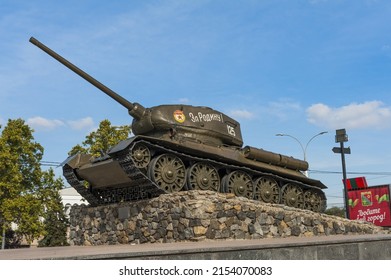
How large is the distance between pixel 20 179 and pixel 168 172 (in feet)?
55.9

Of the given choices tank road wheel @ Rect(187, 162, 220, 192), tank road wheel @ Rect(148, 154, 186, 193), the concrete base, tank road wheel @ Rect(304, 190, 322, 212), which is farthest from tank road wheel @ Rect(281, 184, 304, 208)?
the concrete base

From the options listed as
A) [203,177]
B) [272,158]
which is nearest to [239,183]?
[203,177]

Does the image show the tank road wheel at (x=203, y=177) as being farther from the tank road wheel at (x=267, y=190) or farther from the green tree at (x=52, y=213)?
the green tree at (x=52, y=213)

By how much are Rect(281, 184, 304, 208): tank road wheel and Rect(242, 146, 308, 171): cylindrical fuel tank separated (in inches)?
36.3

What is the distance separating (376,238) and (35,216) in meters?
25.7

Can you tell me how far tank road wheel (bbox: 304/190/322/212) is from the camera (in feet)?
71.9

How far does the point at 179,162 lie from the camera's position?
1739 centimetres

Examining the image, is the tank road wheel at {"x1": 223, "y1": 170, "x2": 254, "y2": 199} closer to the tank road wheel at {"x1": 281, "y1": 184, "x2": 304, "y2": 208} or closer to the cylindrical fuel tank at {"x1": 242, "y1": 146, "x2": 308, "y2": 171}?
the cylindrical fuel tank at {"x1": 242, "y1": 146, "x2": 308, "y2": 171}

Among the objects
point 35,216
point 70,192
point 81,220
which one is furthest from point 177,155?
point 70,192

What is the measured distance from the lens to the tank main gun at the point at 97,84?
1855 centimetres
